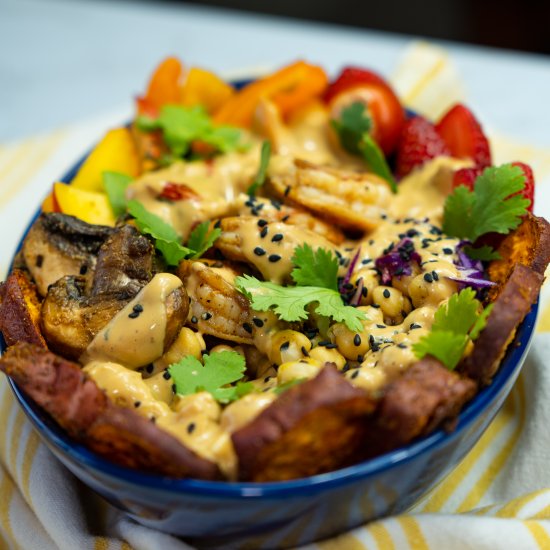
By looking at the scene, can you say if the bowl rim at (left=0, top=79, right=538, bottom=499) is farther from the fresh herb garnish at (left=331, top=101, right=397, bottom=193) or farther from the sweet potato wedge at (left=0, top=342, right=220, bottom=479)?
the fresh herb garnish at (left=331, top=101, right=397, bottom=193)

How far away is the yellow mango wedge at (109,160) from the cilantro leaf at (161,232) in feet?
1.50

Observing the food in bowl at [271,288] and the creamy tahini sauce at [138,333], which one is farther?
the creamy tahini sauce at [138,333]

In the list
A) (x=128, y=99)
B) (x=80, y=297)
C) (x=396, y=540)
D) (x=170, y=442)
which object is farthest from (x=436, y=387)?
(x=128, y=99)

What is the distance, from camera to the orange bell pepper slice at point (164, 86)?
3750 millimetres

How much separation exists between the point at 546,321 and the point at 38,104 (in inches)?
155

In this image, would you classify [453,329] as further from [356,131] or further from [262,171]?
[356,131]

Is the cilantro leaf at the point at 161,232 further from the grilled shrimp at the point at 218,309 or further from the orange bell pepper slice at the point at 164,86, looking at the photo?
the orange bell pepper slice at the point at 164,86

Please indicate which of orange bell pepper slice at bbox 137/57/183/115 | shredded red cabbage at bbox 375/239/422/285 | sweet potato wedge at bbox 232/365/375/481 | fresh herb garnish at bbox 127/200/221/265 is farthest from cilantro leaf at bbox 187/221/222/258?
orange bell pepper slice at bbox 137/57/183/115

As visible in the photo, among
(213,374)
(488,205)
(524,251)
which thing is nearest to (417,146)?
(488,205)

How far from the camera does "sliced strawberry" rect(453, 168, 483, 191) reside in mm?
3008

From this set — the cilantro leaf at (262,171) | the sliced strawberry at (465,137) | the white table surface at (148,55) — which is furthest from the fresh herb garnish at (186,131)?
the white table surface at (148,55)

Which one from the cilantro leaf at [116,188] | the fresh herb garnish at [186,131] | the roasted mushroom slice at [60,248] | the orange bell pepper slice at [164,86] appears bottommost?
the roasted mushroom slice at [60,248]

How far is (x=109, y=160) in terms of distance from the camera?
3.38 metres

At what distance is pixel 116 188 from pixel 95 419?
4.43ft
